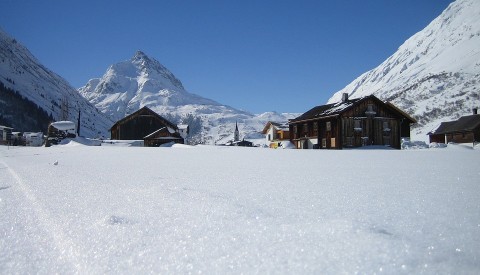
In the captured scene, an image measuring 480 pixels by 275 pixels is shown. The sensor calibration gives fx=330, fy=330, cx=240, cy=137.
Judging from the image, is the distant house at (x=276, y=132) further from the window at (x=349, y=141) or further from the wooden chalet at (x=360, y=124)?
the window at (x=349, y=141)

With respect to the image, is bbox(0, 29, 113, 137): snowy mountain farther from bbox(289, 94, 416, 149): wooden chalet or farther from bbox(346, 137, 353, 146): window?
bbox(346, 137, 353, 146): window

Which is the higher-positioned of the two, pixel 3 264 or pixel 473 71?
pixel 473 71

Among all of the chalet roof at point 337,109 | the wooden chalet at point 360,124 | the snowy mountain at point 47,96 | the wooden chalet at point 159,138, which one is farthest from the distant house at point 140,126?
the snowy mountain at point 47,96

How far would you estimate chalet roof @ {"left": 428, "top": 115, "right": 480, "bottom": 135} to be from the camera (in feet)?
156

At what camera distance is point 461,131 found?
50.4 meters

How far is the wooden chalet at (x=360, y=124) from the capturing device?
30719 millimetres

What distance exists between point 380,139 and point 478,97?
103128 millimetres

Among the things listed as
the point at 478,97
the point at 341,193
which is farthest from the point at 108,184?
the point at 478,97

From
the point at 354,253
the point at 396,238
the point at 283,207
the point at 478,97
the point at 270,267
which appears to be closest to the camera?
the point at 270,267

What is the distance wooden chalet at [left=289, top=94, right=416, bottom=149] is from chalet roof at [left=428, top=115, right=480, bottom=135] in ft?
70.5

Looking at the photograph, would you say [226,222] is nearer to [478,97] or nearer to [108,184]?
[108,184]

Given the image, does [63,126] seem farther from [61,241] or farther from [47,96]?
[47,96]

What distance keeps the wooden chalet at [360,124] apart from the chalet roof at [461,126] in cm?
2148

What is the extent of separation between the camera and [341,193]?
9.87 ft
